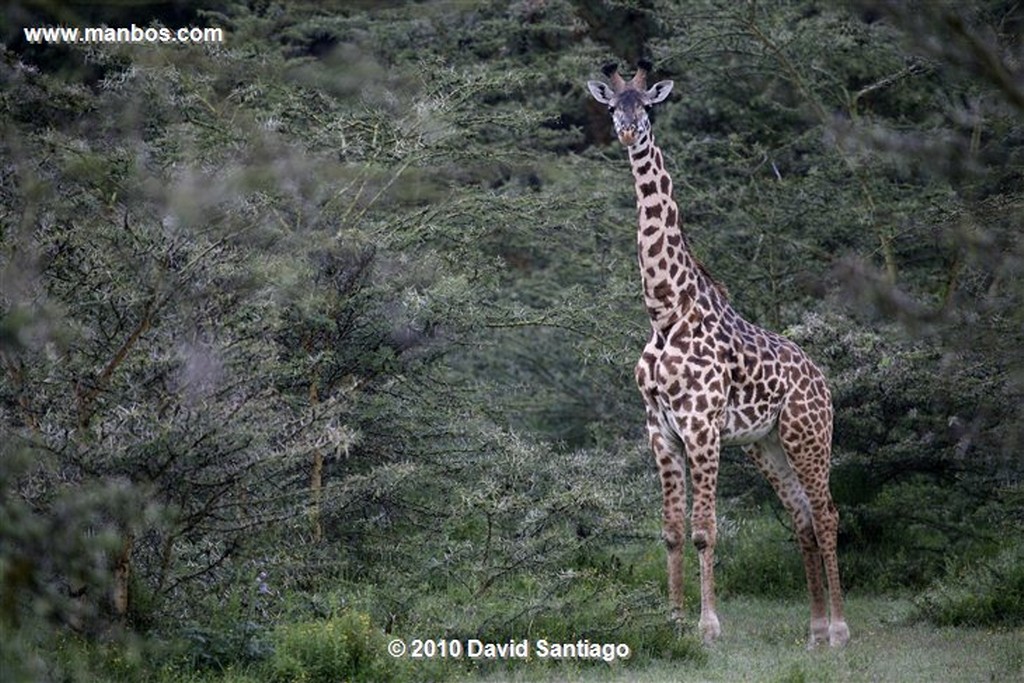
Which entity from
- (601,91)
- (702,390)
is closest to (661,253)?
(702,390)

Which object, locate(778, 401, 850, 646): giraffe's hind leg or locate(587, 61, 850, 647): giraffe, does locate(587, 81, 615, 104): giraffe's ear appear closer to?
locate(587, 61, 850, 647): giraffe

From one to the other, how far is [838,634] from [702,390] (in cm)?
201

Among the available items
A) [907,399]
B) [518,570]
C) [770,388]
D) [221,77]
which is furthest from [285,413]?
[221,77]

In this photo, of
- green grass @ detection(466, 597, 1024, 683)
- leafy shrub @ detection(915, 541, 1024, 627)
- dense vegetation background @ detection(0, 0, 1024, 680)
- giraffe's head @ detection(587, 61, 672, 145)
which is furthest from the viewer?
leafy shrub @ detection(915, 541, 1024, 627)

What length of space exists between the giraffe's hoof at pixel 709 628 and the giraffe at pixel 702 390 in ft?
0.12

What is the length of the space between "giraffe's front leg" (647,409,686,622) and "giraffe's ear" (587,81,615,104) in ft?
7.59

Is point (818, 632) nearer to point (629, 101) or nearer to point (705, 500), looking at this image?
point (705, 500)

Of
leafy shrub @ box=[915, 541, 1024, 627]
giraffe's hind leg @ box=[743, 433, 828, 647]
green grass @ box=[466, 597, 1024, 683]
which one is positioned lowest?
green grass @ box=[466, 597, 1024, 683]

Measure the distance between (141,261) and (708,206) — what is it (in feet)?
27.6

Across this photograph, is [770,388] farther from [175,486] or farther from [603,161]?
[603,161]

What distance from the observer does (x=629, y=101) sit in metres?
11.2

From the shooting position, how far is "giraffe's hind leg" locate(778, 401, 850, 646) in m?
11.4

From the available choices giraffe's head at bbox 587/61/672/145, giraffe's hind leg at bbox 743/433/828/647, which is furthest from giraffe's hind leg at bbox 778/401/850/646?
giraffe's head at bbox 587/61/672/145

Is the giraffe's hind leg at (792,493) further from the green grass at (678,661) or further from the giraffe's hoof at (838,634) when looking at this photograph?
the green grass at (678,661)
